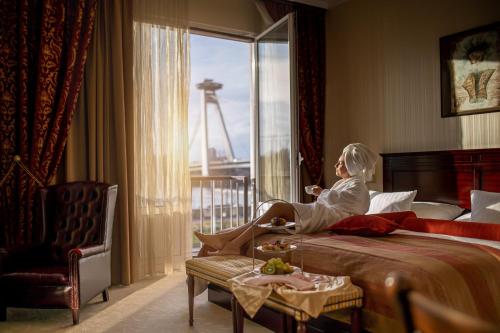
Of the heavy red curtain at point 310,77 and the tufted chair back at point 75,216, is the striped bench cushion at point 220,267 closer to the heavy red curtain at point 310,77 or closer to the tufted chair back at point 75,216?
the tufted chair back at point 75,216

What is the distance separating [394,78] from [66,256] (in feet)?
11.0

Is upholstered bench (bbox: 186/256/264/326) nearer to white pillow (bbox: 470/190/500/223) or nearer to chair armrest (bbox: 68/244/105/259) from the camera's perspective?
chair armrest (bbox: 68/244/105/259)

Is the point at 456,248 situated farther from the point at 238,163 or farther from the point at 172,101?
the point at 238,163

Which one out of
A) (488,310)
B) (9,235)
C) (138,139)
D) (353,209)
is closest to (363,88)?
(353,209)

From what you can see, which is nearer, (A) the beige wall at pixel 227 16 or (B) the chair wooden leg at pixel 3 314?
(B) the chair wooden leg at pixel 3 314

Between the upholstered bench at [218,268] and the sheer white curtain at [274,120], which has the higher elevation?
the sheer white curtain at [274,120]

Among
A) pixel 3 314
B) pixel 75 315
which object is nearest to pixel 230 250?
pixel 75 315

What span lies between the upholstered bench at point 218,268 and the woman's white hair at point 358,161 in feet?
4.05

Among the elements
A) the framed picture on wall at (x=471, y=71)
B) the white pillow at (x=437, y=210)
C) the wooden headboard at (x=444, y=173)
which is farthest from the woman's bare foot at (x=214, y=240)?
the framed picture on wall at (x=471, y=71)

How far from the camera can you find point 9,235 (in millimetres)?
3705

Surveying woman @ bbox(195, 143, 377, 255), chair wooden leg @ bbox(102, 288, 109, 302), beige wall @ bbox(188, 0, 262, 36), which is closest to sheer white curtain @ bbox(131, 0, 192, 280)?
beige wall @ bbox(188, 0, 262, 36)

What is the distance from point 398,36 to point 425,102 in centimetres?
74

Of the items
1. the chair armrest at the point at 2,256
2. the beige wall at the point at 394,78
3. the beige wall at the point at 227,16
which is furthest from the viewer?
the beige wall at the point at 227,16

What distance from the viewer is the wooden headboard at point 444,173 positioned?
375 cm
